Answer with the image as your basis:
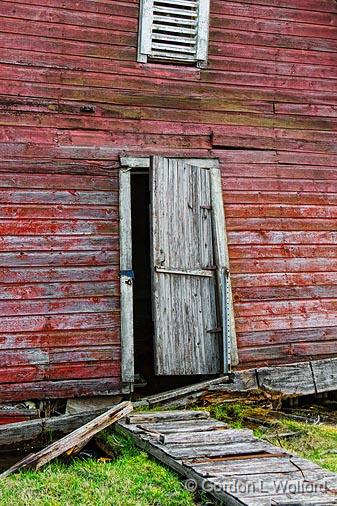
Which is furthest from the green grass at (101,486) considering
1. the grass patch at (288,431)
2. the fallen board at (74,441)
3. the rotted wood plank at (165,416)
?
the grass patch at (288,431)

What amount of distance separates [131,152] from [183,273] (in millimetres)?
1565

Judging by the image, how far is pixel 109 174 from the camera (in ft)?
27.2

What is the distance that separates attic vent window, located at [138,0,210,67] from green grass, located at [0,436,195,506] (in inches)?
194

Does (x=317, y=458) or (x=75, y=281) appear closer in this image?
(x=317, y=458)

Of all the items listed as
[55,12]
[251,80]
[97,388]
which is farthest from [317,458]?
[55,12]

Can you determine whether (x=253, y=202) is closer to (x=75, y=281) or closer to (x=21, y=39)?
(x=75, y=281)

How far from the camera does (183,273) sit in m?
8.22

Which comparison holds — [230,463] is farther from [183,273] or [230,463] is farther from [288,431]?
[183,273]

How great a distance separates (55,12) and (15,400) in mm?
4419

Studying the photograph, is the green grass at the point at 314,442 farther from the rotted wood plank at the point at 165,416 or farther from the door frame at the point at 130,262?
the door frame at the point at 130,262

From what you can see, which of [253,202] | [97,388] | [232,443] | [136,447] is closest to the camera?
[232,443]

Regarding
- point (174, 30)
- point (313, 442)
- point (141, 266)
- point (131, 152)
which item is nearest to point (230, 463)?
A: point (313, 442)

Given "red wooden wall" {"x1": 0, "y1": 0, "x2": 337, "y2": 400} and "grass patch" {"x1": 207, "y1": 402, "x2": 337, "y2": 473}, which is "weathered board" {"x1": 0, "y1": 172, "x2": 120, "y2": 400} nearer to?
"red wooden wall" {"x1": 0, "y1": 0, "x2": 337, "y2": 400}

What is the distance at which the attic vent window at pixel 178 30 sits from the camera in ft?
28.4
